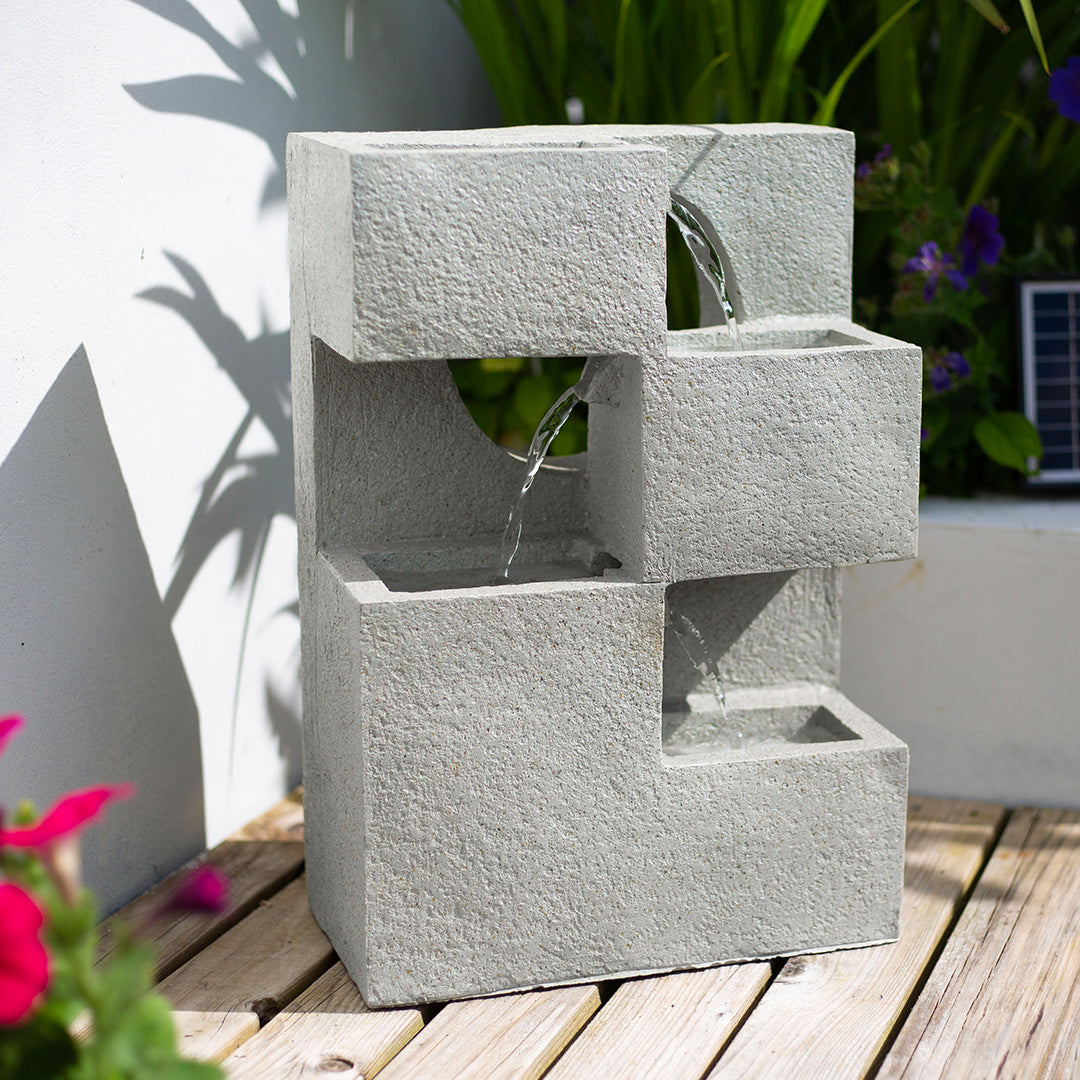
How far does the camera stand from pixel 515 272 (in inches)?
54.4

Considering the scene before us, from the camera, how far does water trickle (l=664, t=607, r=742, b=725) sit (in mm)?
1769

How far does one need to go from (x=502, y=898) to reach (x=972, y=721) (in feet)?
2.81

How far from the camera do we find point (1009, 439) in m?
2.12

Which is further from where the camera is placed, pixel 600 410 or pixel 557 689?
pixel 600 410

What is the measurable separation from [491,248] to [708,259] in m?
0.42

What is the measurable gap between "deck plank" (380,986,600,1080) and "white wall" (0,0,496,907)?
1.57ft

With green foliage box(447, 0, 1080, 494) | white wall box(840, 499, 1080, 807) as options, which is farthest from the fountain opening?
green foliage box(447, 0, 1080, 494)

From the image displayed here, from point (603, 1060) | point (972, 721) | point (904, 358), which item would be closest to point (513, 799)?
point (603, 1060)

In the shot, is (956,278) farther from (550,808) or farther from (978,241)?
(550,808)

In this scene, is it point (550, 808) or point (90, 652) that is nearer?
point (550, 808)

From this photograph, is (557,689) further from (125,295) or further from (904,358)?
(125,295)

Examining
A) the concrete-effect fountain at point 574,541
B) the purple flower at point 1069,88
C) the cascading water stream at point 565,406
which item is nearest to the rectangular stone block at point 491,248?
the concrete-effect fountain at point 574,541

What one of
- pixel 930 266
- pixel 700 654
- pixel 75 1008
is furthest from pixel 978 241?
pixel 75 1008

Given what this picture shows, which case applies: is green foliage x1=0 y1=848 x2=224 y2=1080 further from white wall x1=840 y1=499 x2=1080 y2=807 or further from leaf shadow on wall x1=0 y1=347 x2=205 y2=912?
white wall x1=840 y1=499 x2=1080 y2=807
